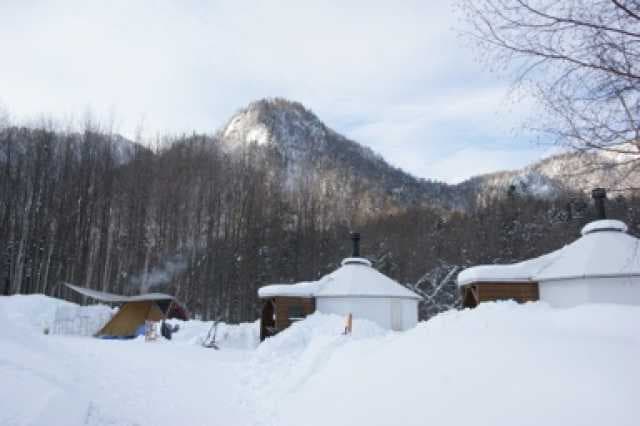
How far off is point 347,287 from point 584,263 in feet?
24.3

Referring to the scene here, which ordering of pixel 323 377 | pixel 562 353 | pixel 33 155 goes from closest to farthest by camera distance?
pixel 562 353
pixel 323 377
pixel 33 155

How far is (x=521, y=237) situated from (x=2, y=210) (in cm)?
3056

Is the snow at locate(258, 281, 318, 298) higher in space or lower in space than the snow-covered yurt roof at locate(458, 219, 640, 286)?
lower

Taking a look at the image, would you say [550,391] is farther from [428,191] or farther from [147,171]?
[428,191]

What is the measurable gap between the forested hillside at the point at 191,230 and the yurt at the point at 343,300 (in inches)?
471

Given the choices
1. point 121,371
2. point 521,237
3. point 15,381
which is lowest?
point 121,371

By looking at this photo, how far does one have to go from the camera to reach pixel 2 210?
86.4 ft

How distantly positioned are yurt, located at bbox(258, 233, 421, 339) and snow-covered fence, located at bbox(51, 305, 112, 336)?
8.46m

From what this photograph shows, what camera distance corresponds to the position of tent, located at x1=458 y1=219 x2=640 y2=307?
12.4m

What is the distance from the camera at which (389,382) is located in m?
5.18

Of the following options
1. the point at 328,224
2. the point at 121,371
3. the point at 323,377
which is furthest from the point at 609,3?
the point at 328,224

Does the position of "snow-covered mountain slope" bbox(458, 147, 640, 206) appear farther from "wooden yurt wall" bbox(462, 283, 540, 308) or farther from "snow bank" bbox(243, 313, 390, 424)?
"wooden yurt wall" bbox(462, 283, 540, 308)

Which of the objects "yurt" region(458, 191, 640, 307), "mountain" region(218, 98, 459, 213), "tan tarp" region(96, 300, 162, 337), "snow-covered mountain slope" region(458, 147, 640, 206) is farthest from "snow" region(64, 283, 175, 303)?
"mountain" region(218, 98, 459, 213)

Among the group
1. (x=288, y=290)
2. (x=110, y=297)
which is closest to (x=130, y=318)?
(x=110, y=297)
